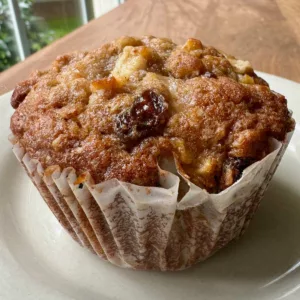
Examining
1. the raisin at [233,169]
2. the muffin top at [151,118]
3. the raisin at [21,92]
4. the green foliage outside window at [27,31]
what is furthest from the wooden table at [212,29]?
the raisin at [233,169]

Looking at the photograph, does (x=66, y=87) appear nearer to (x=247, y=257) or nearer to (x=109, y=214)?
(x=109, y=214)

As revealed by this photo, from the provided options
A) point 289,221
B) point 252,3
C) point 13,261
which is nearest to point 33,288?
point 13,261

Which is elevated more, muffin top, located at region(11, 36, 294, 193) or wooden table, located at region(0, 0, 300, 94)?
muffin top, located at region(11, 36, 294, 193)

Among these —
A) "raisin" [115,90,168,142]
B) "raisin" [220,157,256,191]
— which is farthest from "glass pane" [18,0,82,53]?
"raisin" [220,157,256,191]

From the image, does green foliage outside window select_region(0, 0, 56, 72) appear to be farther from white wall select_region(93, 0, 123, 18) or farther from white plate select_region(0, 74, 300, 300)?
white plate select_region(0, 74, 300, 300)

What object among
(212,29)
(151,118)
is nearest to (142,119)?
(151,118)

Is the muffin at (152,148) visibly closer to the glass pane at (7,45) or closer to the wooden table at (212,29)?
the wooden table at (212,29)

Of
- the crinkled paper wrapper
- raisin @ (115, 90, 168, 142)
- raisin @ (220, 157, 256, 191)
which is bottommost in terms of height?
the crinkled paper wrapper
